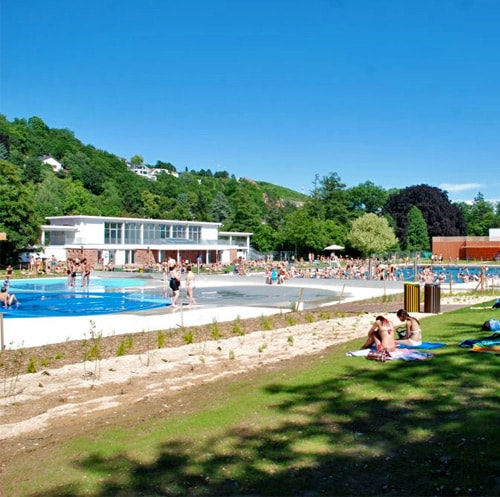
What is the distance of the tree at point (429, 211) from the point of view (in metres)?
94.9

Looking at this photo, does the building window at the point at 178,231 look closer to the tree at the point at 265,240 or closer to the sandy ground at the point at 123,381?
the tree at the point at 265,240

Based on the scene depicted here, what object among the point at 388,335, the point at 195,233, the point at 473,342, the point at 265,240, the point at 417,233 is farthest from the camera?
the point at 417,233

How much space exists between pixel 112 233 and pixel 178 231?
9994 millimetres

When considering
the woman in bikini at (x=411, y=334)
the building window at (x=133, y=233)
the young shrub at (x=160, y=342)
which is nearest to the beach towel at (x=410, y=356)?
the woman in bikini at (x=411, y=334)

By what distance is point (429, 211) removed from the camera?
313 ft

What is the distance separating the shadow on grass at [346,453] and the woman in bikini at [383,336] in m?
2.53

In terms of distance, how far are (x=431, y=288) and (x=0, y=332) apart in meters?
13.0

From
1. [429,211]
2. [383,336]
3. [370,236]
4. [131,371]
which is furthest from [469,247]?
[131,371]

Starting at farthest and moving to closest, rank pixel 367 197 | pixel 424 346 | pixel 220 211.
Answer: pixel 220 211 < pixel 367 197 < pixel 424 346

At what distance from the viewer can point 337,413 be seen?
6.78 metres

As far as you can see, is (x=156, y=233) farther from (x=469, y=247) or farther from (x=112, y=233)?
(x=469, y=247)

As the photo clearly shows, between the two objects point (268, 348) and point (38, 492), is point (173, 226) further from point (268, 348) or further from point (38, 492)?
point (38, 492)

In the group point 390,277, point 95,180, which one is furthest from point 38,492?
point 95,180

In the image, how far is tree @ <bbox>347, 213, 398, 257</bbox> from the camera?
78.8m
